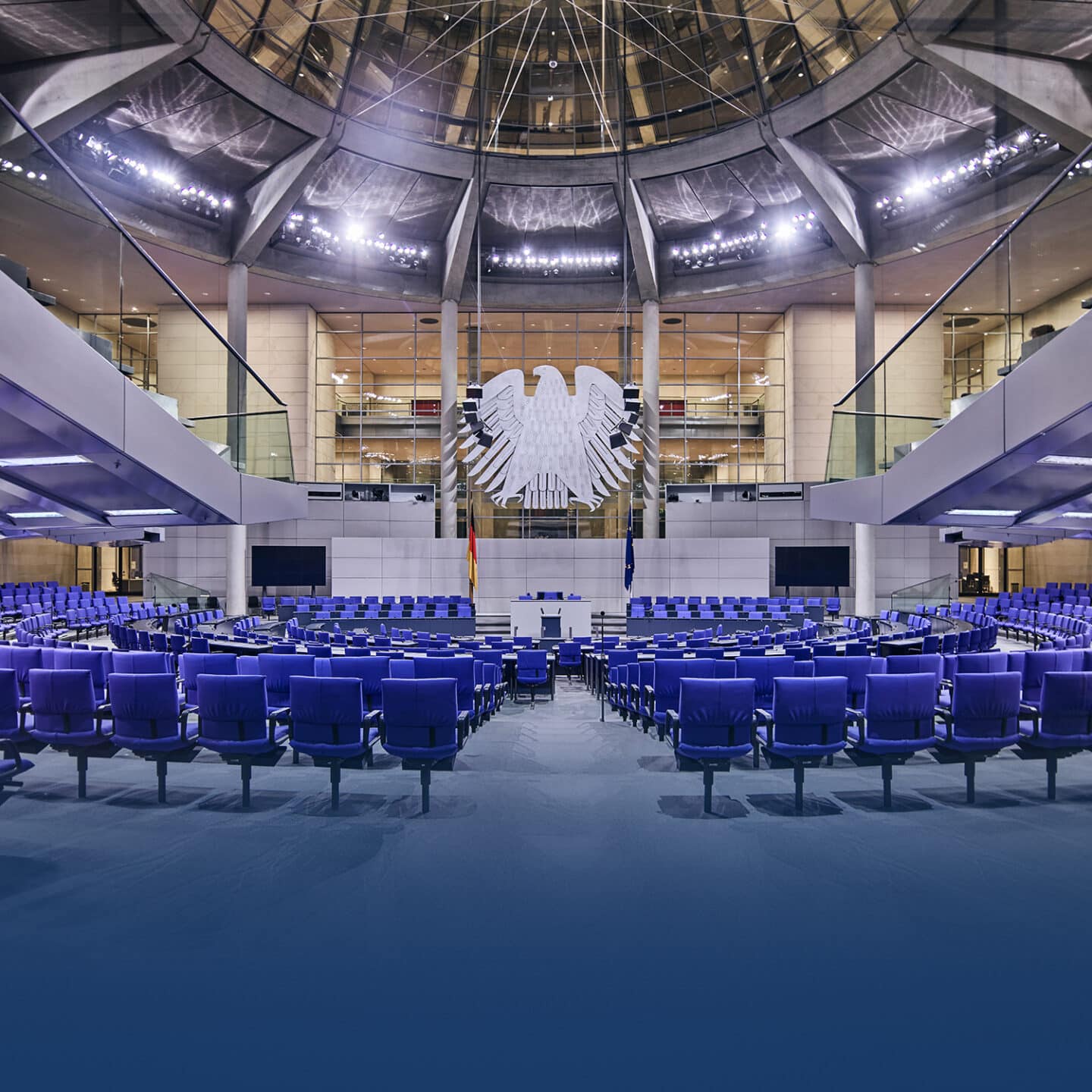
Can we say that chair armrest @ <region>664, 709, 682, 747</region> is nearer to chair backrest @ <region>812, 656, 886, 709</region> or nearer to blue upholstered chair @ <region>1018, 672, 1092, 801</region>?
chair backrest @ <region>812, 656, 886, 709</region>

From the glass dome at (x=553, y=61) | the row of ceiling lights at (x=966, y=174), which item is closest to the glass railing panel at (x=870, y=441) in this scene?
the row of ceiling lights at (x=966, y=174)

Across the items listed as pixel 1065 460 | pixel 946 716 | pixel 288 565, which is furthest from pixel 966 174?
pixel 288 565

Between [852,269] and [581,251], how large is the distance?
9125 millimetres

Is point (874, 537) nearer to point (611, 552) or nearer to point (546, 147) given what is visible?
point (611, 552)

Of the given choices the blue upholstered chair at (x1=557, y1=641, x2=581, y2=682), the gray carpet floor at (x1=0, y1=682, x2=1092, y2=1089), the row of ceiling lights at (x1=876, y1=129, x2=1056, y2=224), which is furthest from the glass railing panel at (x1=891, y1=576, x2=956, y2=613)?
the gray carpet floor at (x1=0, y1=682, x2=1092, y2=1089)

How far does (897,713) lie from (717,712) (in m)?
1.32

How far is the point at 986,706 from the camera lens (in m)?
5.35

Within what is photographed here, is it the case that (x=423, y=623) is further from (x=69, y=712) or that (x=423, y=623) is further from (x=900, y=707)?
(x=900, y=707)

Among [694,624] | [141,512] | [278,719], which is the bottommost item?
[694,624]

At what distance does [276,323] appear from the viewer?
26344mm

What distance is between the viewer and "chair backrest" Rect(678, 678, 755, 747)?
17.5 ft

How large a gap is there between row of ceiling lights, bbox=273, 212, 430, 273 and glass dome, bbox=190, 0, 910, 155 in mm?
3958

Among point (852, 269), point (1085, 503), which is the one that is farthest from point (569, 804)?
point (852, 269)

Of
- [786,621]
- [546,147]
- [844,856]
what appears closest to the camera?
[844,856]
